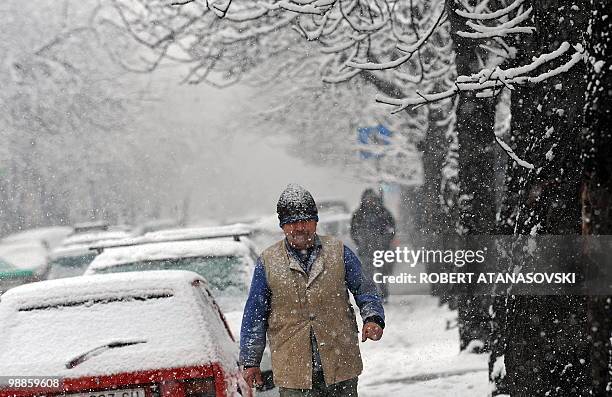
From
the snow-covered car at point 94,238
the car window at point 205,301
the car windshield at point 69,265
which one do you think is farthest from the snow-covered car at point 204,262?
the snow-covered car at point 94,238

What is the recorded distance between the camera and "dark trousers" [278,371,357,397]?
4691 millimetres

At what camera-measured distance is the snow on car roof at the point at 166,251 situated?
802 centimetres

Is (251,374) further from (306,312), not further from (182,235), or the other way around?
(182,235)

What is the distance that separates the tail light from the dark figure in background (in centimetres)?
1056

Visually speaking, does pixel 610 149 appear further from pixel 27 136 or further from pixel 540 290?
pixel 27 136

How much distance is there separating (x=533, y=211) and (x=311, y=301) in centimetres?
164

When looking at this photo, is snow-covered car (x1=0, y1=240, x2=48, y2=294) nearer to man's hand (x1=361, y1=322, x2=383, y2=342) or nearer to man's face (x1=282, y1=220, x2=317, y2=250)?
man's face (x1=282, y1=220, x2=317, y2=250)

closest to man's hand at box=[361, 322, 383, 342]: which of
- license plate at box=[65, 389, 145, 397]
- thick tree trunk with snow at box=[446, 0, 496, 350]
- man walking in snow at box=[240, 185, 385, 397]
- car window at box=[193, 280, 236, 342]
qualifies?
man walking in snow at box=[240, 185, 385, 397]

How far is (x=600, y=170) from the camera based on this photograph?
131 inches

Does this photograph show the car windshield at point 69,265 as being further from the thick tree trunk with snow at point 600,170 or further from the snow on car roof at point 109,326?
the thick tree trunk with snow at point 600,170

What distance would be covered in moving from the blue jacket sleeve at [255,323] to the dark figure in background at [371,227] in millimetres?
10326

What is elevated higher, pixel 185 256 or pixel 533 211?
pixel 533 211

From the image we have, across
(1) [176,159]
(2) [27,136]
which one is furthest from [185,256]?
(1) [176,159]

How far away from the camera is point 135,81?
136 feet
